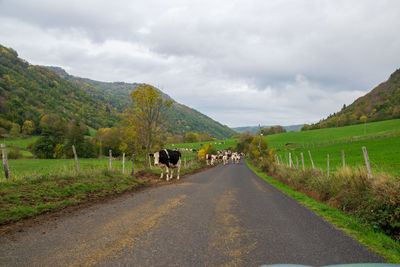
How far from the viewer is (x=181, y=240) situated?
466 cm

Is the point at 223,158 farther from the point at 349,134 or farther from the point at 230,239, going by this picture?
the point at 230,239

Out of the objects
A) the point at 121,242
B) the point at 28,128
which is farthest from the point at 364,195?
the point at 28,128

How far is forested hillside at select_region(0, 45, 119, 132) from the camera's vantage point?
309ft

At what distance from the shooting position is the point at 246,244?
4500 millimetres

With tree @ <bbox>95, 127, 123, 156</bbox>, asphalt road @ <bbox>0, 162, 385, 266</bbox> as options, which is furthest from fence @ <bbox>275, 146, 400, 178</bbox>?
tree @ <bbox>95, 127, 123, 156</bbox>

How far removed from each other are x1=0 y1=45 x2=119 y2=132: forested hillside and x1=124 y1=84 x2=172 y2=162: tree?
84895 mm

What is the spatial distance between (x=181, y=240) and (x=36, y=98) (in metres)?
144

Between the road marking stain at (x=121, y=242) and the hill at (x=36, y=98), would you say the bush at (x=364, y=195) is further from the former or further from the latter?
the hill at (x=36, y=98)

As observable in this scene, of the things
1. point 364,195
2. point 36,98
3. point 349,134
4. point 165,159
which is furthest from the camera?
point 36,98

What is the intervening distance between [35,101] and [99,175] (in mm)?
127515

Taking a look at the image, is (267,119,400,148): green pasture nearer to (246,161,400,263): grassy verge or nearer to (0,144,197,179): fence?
(0,144,197,179): fence

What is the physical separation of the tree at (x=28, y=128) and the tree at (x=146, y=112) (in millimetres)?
79409

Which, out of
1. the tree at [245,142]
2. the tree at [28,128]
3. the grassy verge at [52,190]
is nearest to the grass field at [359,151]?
the grassy verge at [52,190]

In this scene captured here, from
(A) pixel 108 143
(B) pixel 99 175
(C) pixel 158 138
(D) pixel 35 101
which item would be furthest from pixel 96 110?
(B) pixel 99 175
